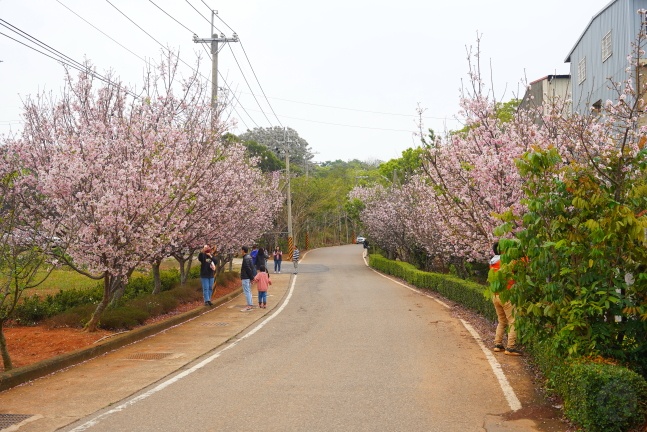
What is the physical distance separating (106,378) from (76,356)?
1.55 metres

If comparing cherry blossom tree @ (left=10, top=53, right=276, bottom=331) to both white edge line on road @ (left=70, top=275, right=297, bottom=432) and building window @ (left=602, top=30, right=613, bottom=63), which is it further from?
building window @ (left=602, top=30, right=613, bottom=63)

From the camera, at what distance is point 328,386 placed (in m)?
8.31

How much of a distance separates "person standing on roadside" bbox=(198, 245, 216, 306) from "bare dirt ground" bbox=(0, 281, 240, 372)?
5053 millimetres

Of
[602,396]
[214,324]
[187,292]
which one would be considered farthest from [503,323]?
[187,292]

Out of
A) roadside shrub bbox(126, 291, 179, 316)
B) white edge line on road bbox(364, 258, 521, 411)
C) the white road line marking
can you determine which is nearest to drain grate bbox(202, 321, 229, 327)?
roadside shrub bbox(126, 291, 179, 316)

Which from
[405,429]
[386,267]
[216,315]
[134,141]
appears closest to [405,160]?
[386,267]

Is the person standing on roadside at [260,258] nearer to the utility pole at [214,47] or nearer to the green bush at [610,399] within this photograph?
the utility pole at [214,47]

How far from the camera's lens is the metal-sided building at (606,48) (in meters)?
19.6

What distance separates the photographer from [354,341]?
40.2ft

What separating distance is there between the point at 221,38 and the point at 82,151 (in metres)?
12.3

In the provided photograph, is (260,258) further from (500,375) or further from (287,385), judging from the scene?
(500,375)

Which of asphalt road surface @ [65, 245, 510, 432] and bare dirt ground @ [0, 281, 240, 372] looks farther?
bare dirt ground @ [0, 281, 240, 372]

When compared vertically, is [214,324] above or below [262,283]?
below

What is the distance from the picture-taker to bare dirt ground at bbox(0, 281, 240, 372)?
419 inches
